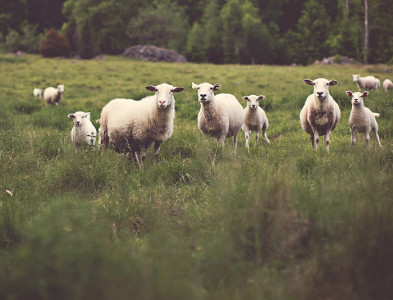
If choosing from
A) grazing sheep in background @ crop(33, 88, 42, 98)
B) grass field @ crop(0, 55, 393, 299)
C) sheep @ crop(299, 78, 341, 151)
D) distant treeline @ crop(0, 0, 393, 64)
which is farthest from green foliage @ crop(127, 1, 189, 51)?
grass field @ crop(0, 55, 393, 299)

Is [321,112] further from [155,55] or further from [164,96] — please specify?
[155,55]

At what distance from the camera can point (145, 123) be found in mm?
6461

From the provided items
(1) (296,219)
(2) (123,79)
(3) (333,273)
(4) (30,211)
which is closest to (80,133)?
(4) (30,211)

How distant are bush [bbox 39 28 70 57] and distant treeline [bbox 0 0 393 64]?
4.49ft

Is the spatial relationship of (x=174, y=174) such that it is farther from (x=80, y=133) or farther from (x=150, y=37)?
(x=150, y=37)

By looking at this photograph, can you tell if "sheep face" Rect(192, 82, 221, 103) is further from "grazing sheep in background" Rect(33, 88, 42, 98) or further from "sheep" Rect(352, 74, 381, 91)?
"grazing sheep in background" Rect(33, 88, 42, 98)

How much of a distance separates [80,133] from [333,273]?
20.6ft

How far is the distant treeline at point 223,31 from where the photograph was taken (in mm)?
33750

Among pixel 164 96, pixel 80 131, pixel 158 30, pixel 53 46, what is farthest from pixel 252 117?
pixel 158 30

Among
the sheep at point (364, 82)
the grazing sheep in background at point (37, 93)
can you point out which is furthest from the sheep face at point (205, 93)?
the grazing sheep in background at point (37, 93)

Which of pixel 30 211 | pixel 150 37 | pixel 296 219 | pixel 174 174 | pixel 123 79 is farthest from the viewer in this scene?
pixel 150 37

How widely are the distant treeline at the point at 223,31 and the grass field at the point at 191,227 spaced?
30.4 m

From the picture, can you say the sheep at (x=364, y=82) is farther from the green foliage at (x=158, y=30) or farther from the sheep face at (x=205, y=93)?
the green foliage at (x=158, y=30)

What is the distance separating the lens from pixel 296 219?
3082 mm
